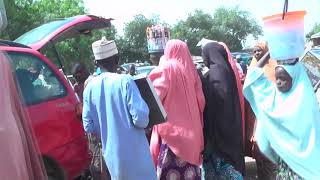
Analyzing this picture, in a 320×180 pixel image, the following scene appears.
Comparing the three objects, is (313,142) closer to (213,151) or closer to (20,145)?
(213,151)

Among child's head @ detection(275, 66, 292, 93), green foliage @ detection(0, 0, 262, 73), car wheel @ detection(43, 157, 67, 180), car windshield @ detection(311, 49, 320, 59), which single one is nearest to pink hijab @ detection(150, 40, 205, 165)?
car wheel @ detection(43, 157, 67, 180)

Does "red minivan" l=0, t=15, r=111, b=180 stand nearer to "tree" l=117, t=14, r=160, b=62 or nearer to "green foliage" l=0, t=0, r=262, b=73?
"green foliage" l=0, t=0, r=262, b=73

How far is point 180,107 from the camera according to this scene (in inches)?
194

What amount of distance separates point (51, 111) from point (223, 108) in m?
1.62

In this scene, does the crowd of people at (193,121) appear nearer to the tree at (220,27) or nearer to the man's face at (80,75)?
the man's face at (80,75)

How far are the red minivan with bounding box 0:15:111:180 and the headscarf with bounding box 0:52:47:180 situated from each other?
8.35 ft

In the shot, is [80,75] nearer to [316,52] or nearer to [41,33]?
[41,33]

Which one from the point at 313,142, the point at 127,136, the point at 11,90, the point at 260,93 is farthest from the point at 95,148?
the point at 11,90

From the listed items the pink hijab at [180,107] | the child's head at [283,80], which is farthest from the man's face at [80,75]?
the child's head at [283,80]

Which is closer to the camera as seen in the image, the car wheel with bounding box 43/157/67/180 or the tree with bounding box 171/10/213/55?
the car wheel with bounding box 43/157/67/180

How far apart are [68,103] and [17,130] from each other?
10.8 feet

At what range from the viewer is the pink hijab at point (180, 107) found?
193 inches

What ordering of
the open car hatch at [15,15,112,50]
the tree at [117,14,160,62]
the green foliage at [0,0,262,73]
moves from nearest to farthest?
the open car hatch at [15,15,112,50] → the green foliage at [0,0,262,73] → the tree at [117,14,160,62]

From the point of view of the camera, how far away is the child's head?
12.9ft
